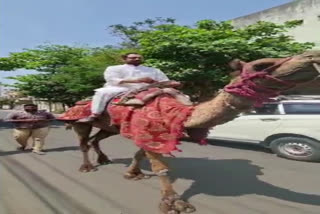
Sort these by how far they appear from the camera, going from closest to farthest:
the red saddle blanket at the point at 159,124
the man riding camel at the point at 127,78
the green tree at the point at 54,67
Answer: the red saddle blanket at the point at 159,124, the man riding camel at the point at 127,78, the green tree at the point at 54,67

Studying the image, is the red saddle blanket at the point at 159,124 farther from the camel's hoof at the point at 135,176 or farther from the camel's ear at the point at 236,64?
the camel's hoof at the point at 135,176

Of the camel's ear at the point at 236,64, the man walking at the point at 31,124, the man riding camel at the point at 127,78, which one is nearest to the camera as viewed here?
the camel's ear at the point at 236,64

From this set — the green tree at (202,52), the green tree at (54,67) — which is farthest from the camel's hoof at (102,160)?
the green tree at (54,67)

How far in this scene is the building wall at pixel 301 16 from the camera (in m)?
21.1

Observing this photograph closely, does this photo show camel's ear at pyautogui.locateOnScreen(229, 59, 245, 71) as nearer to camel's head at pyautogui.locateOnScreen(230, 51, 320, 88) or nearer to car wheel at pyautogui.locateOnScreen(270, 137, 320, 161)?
camel's head at pyautogui.locateOnScreen(230, 51, 320, 88)

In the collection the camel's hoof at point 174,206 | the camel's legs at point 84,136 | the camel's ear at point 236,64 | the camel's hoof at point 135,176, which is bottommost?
the camel's hoof at point 135,176

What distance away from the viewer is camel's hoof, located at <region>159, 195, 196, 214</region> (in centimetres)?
461

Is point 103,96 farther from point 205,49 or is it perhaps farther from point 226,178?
point 205,49

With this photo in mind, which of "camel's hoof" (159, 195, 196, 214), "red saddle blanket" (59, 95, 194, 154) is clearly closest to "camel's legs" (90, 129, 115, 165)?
"red saddle blanket" (59, 95, 194, 154)

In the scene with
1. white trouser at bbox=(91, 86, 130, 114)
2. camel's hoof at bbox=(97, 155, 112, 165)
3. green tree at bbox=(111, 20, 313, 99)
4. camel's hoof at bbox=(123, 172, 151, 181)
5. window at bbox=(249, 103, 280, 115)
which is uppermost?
green tree at bbox=(111, 20, 313, 99)

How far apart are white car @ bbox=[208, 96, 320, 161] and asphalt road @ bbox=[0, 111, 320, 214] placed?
0.35 metres

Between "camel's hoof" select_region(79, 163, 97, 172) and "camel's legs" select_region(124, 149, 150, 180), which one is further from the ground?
"camel's legs" select_region(124, 149, 150, 180)

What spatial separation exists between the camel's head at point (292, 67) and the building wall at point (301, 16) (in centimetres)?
1867

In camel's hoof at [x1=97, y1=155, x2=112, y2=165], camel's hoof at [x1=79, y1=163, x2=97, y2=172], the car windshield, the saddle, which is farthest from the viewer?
the car windshield
